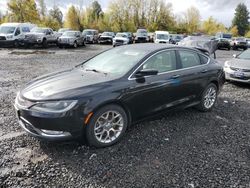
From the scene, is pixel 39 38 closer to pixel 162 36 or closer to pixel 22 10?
pixel 162 36

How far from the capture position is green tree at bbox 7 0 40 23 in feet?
125

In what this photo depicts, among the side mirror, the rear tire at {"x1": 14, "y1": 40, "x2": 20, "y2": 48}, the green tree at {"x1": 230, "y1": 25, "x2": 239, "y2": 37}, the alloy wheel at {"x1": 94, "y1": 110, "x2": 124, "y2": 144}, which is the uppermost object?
the green tree at {"x1": 230, "y1": 25, "x2": 239, "y2": 37}

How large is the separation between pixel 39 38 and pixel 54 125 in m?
20.4

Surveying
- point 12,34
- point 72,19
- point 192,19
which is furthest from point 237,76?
point 192,19

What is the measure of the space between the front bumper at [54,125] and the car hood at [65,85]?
25 centimetres

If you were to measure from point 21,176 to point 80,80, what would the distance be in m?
1.65

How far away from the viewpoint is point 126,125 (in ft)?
13.8

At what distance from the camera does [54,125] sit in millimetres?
3523

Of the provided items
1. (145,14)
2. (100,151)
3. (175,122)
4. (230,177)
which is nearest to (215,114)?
(175,122)

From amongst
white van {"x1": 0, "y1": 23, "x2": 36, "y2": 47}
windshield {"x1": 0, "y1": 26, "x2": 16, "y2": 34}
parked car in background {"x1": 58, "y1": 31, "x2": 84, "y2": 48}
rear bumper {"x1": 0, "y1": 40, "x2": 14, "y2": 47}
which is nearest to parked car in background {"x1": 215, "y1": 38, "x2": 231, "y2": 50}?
parked car in background {"x1": 58, "y1": 31, "x2": 84, "y2": 48}

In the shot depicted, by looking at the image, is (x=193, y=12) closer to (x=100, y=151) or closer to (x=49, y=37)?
(x=49, y=37)

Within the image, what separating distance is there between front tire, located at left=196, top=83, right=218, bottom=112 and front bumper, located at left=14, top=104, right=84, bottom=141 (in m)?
3.16

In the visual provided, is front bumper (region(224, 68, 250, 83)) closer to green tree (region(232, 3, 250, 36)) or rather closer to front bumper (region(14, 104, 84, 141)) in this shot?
front bumper (region(14, 104, 84, 141))

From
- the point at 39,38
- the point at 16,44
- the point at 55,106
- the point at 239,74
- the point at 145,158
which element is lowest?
the point at 145,158
